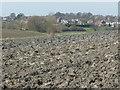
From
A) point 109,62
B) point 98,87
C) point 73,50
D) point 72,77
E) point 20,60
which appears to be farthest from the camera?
point 73,50

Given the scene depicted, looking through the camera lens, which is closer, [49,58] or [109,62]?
[109,62]

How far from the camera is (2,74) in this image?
10383 millimetres

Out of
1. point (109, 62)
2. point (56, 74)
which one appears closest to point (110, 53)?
point (109, 62)

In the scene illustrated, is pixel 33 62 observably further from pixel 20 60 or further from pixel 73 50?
pixel 73 50

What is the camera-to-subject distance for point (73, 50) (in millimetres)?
14703

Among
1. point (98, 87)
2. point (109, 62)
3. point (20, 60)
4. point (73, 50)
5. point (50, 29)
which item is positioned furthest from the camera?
point (50, 29)

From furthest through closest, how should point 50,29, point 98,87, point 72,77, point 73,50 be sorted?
point 50,29 < point 73,50 < point 72,77 < point 98,87

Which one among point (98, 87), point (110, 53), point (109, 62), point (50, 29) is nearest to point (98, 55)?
point (110, 53)

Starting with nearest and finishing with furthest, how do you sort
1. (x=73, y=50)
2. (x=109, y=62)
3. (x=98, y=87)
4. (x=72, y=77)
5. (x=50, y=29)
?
1. (x=98, y=87)
2. (x=72, y=77)
3. (x=109, y=62)
4. (x=73, y=50)
5. (x=50, y=29)

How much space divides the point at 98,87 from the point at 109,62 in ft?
9.12

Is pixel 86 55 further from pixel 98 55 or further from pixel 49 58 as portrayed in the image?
pixel 49 58

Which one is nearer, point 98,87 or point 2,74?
point 98,87

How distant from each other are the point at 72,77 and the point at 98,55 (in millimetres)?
3184

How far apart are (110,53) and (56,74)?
327 cm
